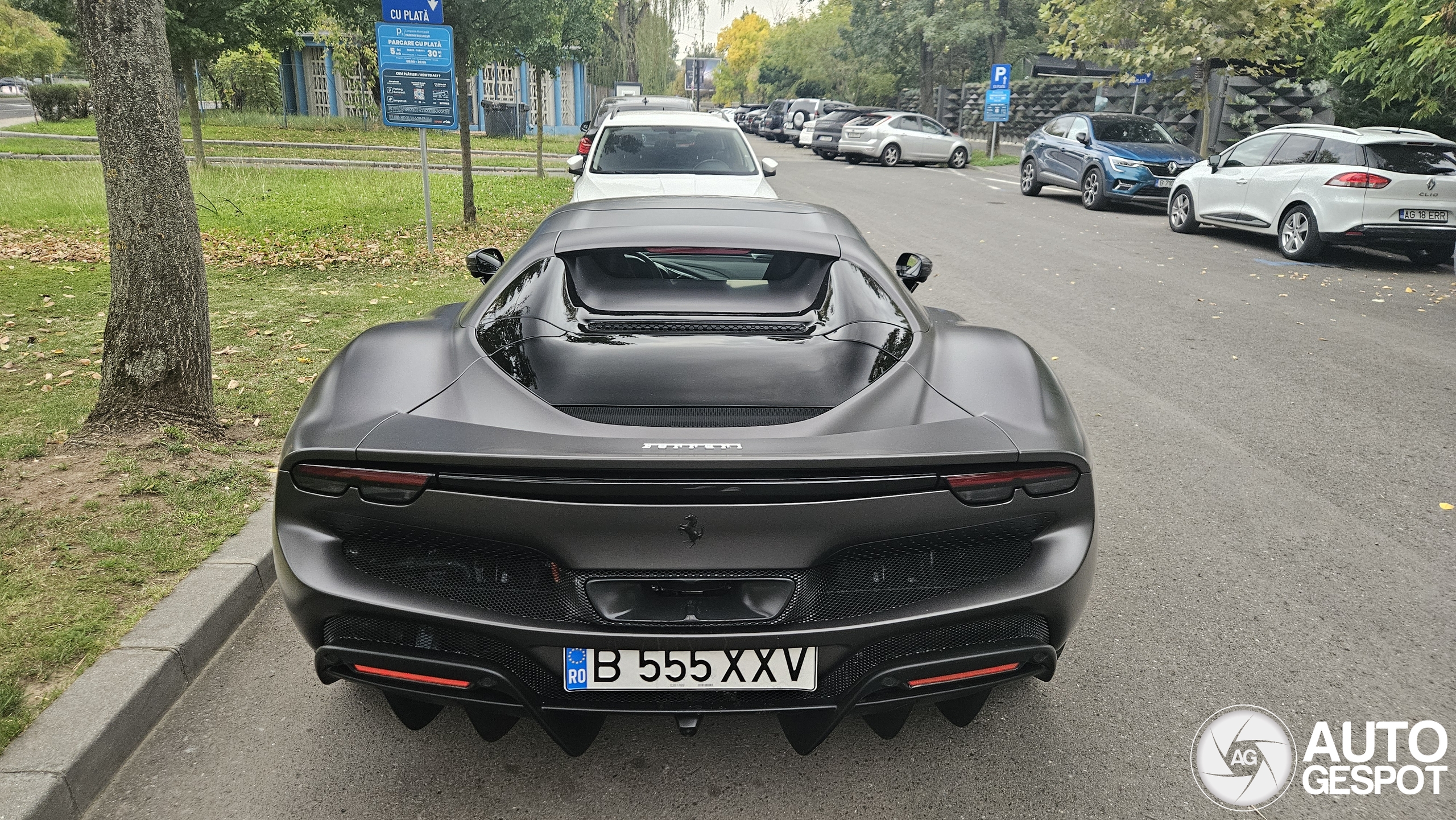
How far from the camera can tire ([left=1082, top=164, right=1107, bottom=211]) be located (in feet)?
55.3

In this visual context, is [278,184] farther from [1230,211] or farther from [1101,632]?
[1101,632]

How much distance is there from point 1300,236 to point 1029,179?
8254 mm

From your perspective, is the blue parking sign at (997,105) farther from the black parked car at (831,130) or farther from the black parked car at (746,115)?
the black parked car at (746,115)

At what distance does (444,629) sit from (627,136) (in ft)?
27.8

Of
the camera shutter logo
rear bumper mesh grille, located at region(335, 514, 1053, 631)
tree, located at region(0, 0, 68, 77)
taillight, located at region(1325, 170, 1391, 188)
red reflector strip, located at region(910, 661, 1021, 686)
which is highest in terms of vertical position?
tree, located at region(0, 0, 68, 77)

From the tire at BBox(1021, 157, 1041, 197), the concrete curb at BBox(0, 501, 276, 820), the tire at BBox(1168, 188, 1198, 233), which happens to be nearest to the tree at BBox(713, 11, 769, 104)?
the tire at BBox(1021, 157, 1041, 197)

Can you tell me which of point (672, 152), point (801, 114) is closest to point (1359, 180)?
point (672, 152)

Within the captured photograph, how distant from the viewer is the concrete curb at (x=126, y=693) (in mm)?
2332

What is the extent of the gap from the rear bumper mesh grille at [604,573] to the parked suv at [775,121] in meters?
→ 42.4

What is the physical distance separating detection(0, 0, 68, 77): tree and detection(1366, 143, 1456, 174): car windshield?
58.6m

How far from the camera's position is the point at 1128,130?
17.6 metres

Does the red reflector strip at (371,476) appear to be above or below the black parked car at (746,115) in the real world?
below

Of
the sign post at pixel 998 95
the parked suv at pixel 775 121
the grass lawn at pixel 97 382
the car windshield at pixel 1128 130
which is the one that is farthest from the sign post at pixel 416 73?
the parked suv at pixel 775 121

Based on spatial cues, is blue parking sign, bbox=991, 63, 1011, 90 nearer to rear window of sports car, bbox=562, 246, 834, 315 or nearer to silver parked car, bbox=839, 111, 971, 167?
silver parked car, bbox=839, 111, 971, 167
